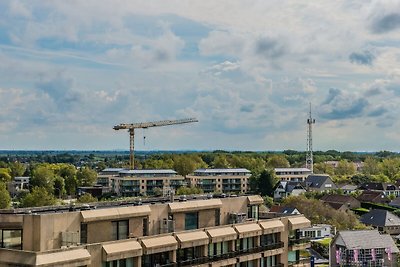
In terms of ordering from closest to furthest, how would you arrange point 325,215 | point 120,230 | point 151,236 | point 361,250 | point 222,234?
point 151,236, point 120,230, point 222,234, point 361,250, point 325,215

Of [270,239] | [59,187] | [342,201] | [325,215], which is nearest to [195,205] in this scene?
[270,239]

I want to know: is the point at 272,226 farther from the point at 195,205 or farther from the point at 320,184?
the point at 320,184

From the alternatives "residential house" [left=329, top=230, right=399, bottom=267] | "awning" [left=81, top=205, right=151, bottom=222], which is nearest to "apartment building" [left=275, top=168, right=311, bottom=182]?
"residential house" [left=329, top=230, right=399, bottom=267]

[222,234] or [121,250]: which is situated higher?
[222,234]

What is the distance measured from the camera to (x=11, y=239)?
30250mm

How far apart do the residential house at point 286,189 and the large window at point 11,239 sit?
132 m

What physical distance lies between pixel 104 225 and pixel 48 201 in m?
82.7

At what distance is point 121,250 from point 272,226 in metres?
13.2

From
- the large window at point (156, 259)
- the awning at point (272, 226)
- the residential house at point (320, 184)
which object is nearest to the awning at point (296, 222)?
the awning at point (272, 226)

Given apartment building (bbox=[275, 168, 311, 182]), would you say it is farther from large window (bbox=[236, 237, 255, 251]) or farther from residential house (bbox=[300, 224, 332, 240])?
large window (bbox=[236, 237, 255, 251])

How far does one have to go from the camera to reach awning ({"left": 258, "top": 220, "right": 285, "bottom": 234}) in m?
39.6

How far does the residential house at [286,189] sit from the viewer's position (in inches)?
6255

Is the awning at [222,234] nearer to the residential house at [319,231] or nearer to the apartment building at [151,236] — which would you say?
the apartment building at [151,236]

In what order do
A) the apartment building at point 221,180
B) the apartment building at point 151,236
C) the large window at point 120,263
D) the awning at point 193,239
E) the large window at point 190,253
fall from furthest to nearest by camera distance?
the apartment building at point 221,180 → the large window at point 190,253 → the awning at point 193,239 → the large window at point 120,263 → the apartment building at point 151,236
